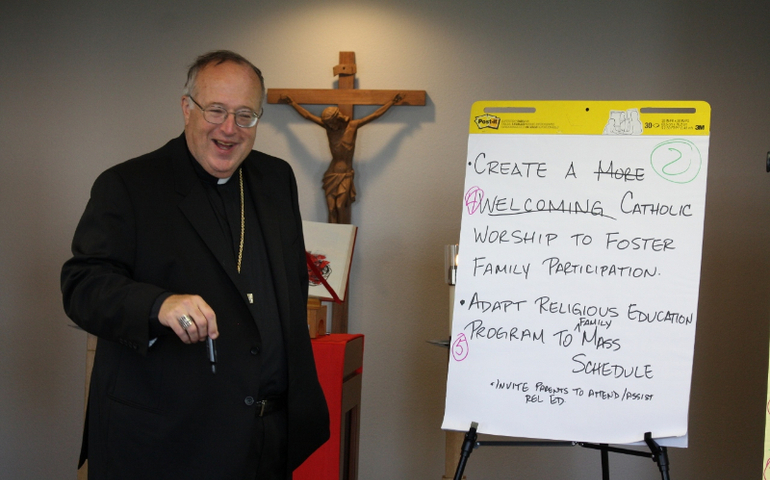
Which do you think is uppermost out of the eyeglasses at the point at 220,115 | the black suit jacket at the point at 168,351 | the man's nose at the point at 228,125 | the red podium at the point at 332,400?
the eyeglasses at the point at 220,115

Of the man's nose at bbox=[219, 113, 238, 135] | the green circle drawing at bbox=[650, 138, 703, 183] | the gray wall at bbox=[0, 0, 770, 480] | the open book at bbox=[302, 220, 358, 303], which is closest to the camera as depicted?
the man's nose at bbox=[219, 113, 238, 135]

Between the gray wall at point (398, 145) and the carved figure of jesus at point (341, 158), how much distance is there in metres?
0.09

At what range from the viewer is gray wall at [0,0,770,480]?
2965mm

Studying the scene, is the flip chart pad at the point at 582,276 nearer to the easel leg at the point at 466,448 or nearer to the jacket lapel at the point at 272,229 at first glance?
the easel leg at the point at 466,448

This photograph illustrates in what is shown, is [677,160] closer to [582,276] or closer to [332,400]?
[582,276]

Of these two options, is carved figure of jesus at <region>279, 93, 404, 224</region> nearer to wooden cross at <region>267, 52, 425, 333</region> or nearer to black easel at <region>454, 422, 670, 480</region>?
wooden cross at <region>267, 52, 425, 333</region>

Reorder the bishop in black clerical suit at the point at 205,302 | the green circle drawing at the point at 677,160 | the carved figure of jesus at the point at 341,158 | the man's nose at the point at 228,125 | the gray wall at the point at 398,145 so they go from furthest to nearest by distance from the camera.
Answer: the carved figure of jesus at the point at 341,158 → the gray wall at the point at 398,145 → the green circle drawing at the point at 677,160 → the man's nose at the point at 228,125 → the bishop in black clerical suit at the point at 205,302

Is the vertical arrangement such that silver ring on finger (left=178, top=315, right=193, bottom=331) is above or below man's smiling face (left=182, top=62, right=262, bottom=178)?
below

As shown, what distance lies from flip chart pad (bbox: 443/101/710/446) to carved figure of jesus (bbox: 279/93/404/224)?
1.27 m

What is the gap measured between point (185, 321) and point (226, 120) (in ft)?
1.65

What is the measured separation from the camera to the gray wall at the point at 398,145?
9.73ft

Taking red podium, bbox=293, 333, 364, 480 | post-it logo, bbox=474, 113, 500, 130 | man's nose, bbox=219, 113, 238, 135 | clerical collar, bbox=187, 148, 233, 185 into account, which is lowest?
red podium, bbox=293, 333, 364, 480

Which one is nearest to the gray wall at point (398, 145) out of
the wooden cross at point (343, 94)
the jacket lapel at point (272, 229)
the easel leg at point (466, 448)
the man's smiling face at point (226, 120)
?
the wooden cross at point (343, 94)

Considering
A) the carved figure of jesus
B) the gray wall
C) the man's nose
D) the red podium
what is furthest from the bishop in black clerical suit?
the gray wall
